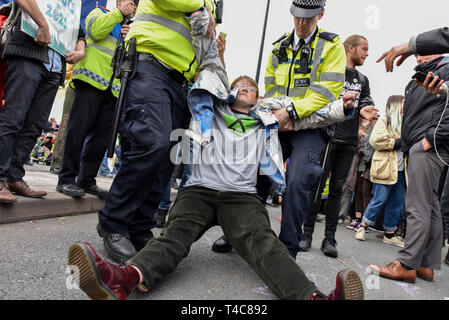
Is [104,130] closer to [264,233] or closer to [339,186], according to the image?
[264,233]

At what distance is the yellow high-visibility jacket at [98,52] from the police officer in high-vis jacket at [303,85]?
1496 mm

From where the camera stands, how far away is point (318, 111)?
221 centimetres

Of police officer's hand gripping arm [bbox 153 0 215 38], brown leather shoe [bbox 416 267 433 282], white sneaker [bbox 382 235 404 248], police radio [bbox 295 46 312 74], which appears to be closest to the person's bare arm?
police officer's hand gripping arm [bbox 153 0 215 38]

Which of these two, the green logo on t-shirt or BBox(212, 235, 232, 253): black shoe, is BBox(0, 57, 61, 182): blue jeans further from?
BBox(212, 235, 232, 253): black shoe

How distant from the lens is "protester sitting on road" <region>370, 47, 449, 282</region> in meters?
2.47

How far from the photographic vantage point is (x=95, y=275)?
1191 millimetres

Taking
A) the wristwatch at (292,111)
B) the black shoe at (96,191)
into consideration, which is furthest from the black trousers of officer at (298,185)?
the black shoe at (96,191)

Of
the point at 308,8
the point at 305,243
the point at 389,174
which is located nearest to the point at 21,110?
the point at 308,8

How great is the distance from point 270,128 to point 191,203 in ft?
2.50

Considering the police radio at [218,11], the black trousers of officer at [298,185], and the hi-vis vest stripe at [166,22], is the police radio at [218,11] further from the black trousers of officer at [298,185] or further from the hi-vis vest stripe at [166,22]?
the black trousers of officer at [298,185]

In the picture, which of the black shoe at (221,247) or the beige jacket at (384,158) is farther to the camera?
the beige jacket at (384,158)

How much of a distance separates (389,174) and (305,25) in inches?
120

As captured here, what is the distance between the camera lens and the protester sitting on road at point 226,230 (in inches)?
50.1

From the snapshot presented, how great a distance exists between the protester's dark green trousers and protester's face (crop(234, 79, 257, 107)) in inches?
27.6
